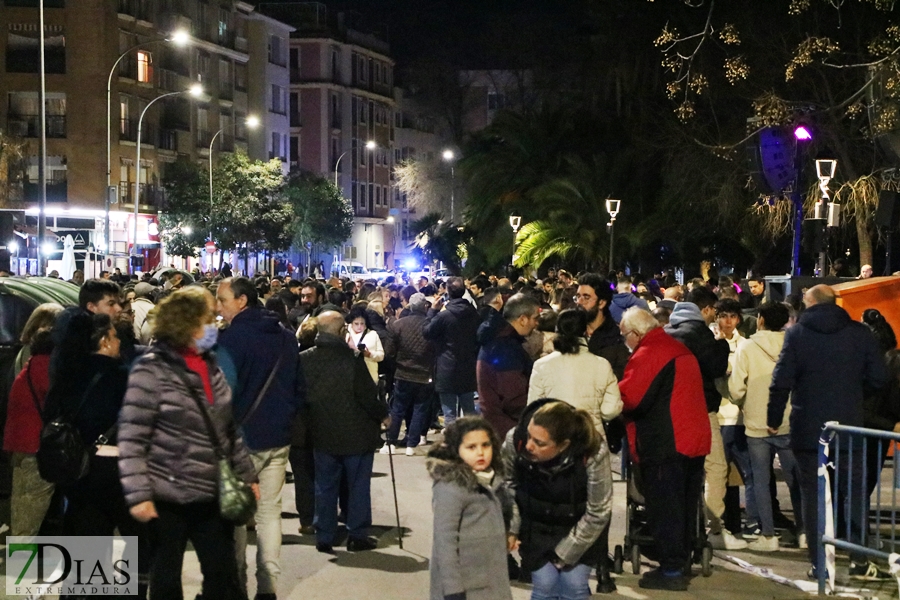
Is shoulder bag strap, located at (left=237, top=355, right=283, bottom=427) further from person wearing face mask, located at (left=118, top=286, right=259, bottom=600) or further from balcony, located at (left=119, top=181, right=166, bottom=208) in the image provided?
balcony, located at (left=119, top=181, right=166, bottom=208)

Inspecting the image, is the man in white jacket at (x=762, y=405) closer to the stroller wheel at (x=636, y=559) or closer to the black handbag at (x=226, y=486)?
the stroller wheel at (x=636, y=559)

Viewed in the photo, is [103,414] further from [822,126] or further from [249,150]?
[249,150]

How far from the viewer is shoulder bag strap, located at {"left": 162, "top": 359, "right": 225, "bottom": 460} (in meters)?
6.47

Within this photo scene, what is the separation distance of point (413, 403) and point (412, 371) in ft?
1.79

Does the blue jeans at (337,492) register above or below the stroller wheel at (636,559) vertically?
above

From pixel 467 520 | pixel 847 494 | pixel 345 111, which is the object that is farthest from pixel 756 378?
pixel 345 111

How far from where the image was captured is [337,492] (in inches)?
404

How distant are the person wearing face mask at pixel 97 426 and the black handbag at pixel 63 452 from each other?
2.0 inches

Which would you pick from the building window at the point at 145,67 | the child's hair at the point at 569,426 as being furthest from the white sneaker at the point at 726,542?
the building window at the point at 145,67

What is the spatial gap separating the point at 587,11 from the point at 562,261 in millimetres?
7555

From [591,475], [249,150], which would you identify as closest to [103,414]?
[591,475]

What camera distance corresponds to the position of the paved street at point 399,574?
9.00m

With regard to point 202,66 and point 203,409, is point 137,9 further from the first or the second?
point 203,409

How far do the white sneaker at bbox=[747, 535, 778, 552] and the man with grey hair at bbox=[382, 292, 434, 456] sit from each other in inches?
232
